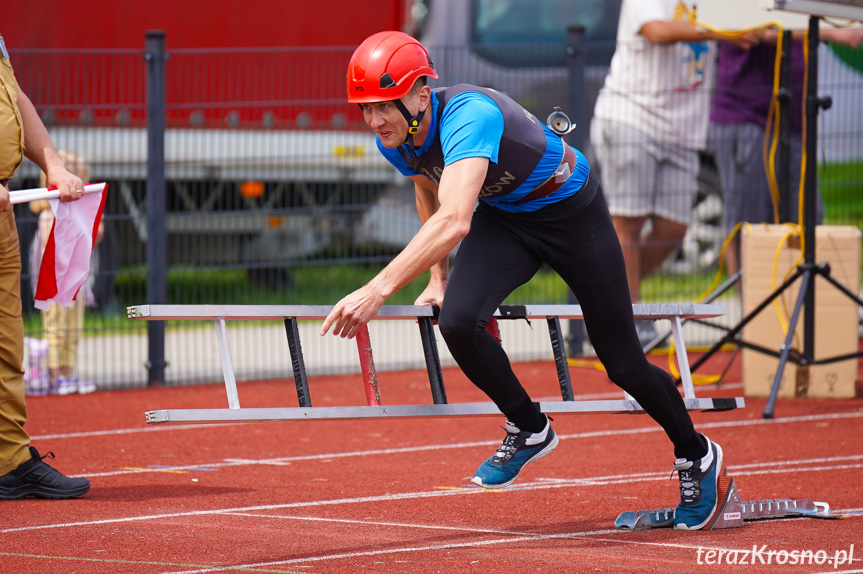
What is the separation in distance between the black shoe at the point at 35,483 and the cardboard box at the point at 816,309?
207 inches

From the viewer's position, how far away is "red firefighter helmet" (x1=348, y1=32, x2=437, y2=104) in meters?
5.03

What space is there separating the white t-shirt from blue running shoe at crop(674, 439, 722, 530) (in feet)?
19.9

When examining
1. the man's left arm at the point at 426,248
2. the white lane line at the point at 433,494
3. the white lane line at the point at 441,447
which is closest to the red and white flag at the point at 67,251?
the white lane line at the point at 433,494

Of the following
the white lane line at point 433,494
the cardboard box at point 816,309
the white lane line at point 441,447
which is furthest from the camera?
the cardboard box at point 816,309

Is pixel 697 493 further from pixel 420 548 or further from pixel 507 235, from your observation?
pixel 507 235

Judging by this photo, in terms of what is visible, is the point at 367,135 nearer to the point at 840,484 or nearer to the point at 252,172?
the point at 252,172

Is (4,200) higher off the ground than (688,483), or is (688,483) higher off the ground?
(4,200)

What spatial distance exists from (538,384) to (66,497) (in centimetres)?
499

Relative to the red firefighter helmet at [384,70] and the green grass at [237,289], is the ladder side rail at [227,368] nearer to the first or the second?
the red firefighter helmet at [384,70]

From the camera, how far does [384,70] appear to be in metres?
5.03

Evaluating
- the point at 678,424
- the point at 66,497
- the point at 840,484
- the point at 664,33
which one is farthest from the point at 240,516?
the point at 664,33

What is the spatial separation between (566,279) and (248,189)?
19.3 ft

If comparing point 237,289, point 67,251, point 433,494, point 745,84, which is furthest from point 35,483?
point 745,84

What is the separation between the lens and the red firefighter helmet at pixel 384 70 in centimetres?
503
